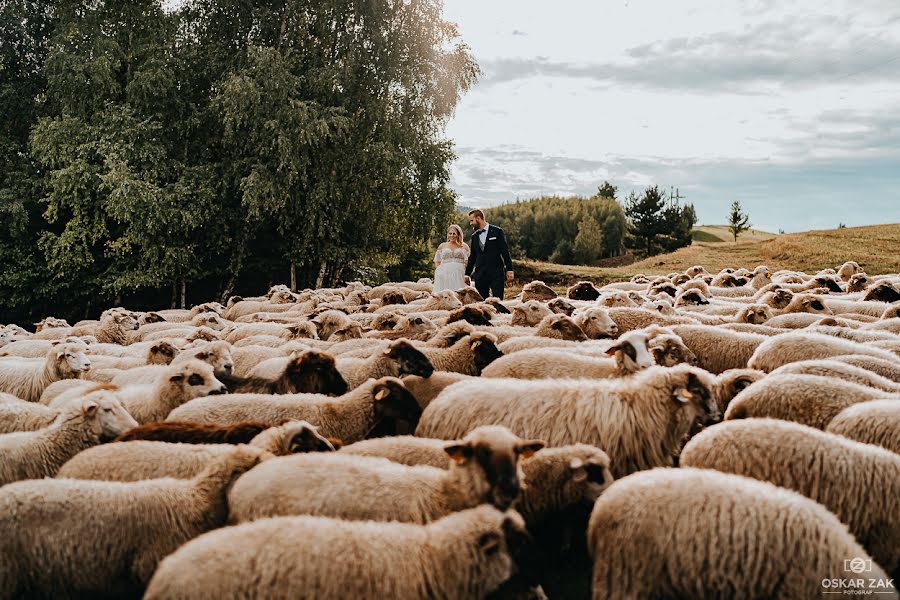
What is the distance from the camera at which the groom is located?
14.6m

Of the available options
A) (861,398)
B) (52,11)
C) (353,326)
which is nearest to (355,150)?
(52,11)

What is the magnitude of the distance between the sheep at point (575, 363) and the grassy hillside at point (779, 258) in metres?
23.5

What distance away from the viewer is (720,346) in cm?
847

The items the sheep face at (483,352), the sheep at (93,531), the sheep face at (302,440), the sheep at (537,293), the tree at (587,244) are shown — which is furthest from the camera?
the tree at (587,244)

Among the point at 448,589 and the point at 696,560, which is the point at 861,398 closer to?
the point at 696,560

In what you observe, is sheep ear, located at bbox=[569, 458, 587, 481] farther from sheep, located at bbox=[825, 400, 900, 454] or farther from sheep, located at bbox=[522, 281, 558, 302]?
sheep, located at bbox=[522, 281, 558, 302]

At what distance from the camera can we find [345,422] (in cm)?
598

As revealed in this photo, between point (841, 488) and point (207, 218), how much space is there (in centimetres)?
2420

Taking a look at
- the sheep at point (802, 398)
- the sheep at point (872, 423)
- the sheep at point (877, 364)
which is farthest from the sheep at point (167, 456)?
the sheep at point (877, 364)

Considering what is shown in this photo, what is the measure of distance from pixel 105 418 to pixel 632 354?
4922 mm

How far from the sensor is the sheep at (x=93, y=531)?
3889 mm

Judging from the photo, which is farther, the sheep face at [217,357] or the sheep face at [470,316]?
the sheep face at [470,316]

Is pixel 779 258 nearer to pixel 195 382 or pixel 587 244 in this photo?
pixel 195 382

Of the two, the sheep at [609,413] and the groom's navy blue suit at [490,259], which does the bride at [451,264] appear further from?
the sheep at [609,413]
